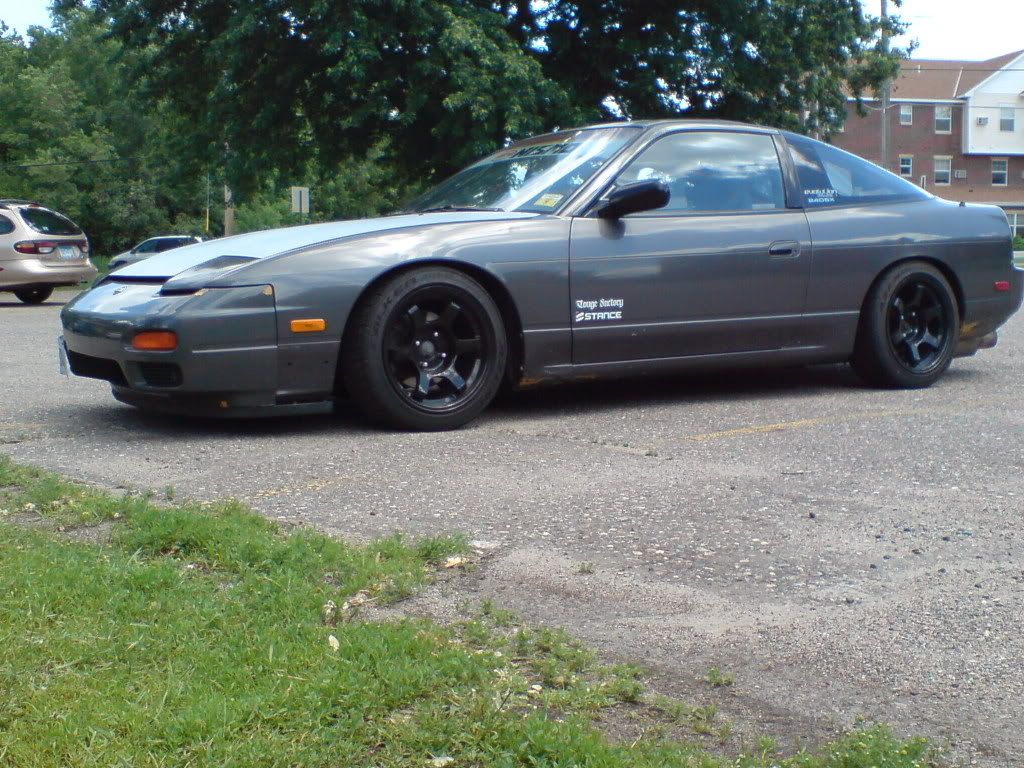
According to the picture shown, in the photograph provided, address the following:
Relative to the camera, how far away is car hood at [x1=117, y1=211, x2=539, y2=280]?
18.5 ft

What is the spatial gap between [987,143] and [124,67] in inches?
2054

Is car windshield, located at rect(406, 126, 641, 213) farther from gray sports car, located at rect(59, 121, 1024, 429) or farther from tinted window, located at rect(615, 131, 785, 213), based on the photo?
tinted window, located at rect(615, 131, 785, 213)

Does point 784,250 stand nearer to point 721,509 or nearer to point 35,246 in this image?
point 721,509

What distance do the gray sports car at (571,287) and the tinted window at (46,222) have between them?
14.7 metres

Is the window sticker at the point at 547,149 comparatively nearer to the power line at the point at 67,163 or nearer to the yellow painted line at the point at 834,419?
the yellow painted line at the point at 834,419

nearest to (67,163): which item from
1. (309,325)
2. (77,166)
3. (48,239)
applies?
(77,166)

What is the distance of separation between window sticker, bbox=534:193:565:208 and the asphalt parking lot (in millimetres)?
1005

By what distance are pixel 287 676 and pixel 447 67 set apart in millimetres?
17500

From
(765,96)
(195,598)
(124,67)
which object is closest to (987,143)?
(765,96)

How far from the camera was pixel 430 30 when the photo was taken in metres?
18.9

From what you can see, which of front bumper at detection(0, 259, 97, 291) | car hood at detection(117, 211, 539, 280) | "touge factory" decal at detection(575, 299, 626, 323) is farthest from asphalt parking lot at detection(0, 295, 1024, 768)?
front bumper at detection(0, 259, 97, 291)

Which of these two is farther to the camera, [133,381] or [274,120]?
[274,120]

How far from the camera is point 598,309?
605 cm

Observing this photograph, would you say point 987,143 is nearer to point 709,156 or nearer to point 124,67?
point 124,67
